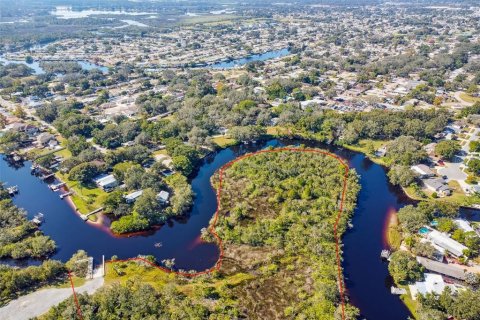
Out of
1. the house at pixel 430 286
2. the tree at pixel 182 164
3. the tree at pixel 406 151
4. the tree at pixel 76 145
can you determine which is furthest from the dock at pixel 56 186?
the tree at pixel 406 151

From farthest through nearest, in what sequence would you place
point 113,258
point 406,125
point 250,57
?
point 250,57 → point 406,125 → point 113,258

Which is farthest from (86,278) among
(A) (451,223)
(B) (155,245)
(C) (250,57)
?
(C) (250,57)

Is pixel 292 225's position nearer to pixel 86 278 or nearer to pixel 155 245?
pixel 155 245

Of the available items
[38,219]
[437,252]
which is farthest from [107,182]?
[437,252]

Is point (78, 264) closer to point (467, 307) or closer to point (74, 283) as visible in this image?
point (74, 283)

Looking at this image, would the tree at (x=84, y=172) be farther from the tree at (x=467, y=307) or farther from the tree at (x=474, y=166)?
the tree at (x=474, y=166)

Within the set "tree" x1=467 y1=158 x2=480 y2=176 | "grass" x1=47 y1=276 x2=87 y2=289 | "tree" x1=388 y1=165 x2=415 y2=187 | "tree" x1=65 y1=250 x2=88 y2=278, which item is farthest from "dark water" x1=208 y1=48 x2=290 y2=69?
"grass" x1=47 y1=276 x2=87 y2=289
